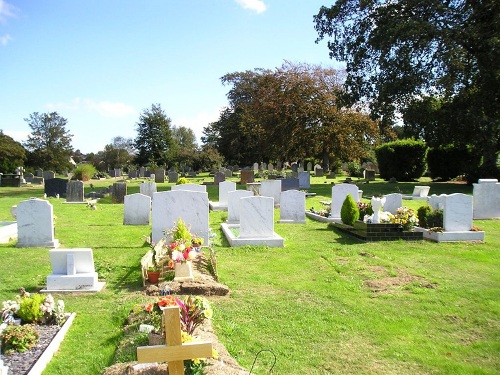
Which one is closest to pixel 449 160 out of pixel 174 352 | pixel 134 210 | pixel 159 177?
pixel 159 177

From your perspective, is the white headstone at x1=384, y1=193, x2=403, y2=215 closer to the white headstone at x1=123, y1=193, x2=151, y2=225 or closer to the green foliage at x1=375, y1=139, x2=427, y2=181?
the white headstone at x1=123, y1=193, x2=151, y2=225

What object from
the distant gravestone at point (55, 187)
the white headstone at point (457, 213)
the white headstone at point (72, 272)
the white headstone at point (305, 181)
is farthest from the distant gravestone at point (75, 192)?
the white headstone at point (457, 213)

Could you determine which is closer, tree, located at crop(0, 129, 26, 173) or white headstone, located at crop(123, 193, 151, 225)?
white headstone, located at crop(123, 193, 151, 225)

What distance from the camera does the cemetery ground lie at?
5.50 metres

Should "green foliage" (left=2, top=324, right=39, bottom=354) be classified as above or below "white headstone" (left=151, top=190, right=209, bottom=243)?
below

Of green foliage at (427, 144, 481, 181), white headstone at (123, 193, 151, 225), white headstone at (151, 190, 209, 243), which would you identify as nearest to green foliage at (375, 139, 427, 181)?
green foliage at (427, 144, 481, 181)

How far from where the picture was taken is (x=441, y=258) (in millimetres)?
10977

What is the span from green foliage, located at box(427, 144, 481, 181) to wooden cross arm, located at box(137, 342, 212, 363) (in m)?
34.3

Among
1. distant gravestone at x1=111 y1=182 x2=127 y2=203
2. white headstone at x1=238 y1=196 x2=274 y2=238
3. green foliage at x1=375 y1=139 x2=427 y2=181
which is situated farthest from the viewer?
green foliage at x1=375 y1=139 x2=427 y2=181

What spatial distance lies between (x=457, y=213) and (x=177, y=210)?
797 centimetres

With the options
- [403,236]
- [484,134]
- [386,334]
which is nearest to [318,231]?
[403,236]

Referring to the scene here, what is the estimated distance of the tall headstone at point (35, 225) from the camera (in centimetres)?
1172

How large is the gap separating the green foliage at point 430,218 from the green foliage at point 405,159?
24.5m

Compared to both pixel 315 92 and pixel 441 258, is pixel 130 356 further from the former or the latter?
pixel 315 92
